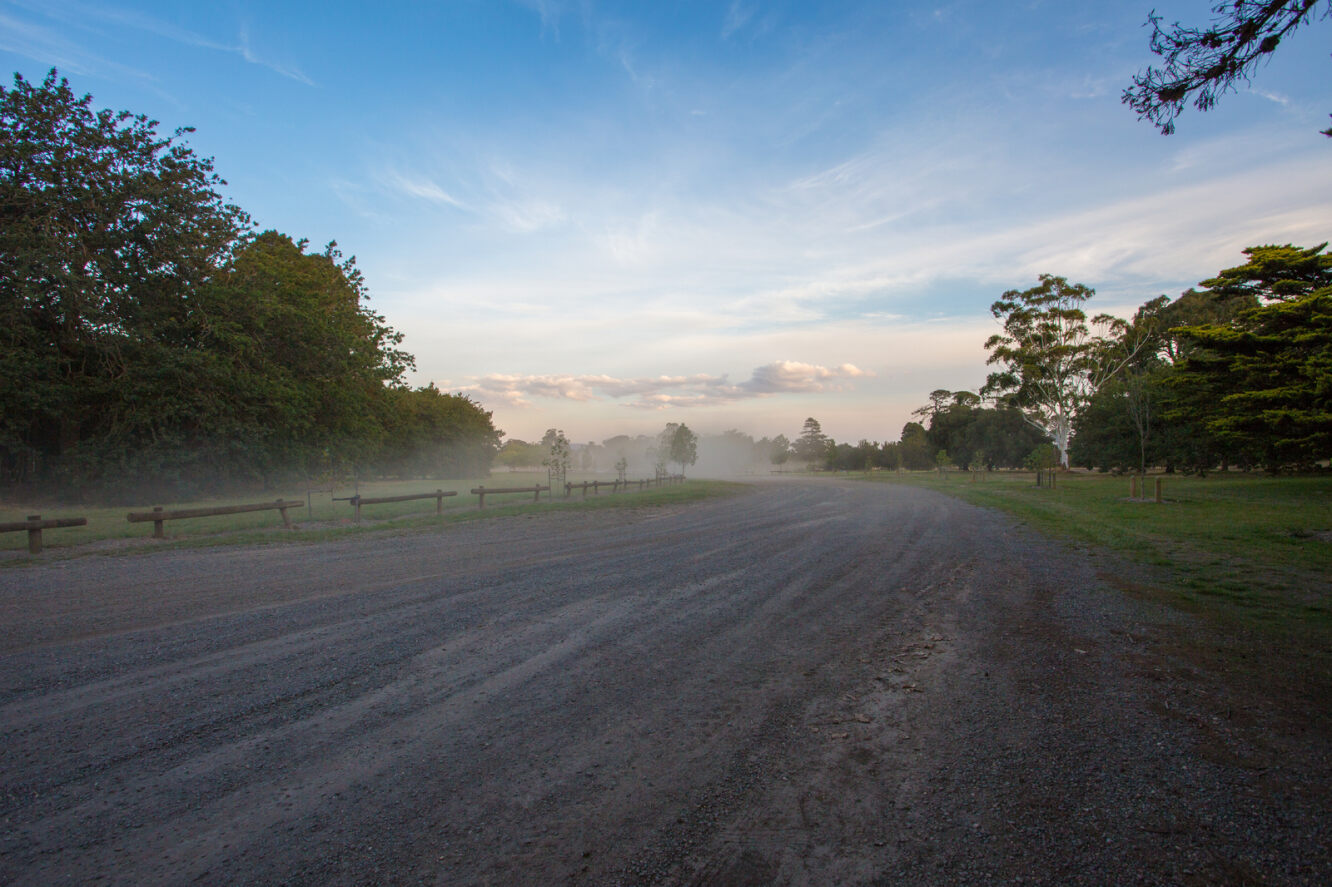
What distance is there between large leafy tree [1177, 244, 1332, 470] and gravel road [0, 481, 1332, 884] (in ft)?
48.9

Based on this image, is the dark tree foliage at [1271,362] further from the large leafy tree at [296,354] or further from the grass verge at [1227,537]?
the large leafy tree at [296,354]

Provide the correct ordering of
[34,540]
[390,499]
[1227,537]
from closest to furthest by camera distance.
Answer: [34,540] < [1227,537] < [390,499]

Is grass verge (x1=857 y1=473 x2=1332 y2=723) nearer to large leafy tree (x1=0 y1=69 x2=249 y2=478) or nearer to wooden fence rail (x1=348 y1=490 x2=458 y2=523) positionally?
wooden fence rail (x1=348 y1=490 x2=458 y2=523)

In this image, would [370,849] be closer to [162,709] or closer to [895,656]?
[162,709]

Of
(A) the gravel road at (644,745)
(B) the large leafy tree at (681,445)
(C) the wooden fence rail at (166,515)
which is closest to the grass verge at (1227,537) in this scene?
(A) the gravel road at (644,745)

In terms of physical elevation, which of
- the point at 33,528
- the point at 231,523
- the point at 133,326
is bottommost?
the point at 231,523

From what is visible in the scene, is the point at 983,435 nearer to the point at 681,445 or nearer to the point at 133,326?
the point at 681,445

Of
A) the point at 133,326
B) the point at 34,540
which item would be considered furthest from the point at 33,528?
the point at 133,326

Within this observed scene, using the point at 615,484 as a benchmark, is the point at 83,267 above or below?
above

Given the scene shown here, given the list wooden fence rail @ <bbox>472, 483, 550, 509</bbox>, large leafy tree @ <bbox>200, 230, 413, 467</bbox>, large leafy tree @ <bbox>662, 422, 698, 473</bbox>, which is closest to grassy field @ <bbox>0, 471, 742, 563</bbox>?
wooden fence rail @ <bbox>472, 483, 550, 509</bbox>

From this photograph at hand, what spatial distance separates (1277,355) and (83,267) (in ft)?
131

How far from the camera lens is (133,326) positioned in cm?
2298

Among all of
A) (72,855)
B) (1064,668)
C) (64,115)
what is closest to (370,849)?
(72,855)

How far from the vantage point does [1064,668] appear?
4496 millimetres
